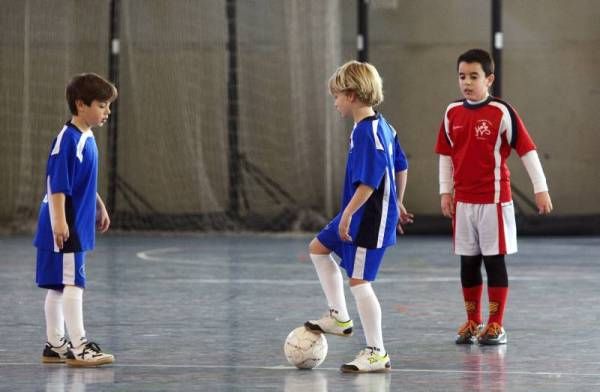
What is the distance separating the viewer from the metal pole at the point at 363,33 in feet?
48.2

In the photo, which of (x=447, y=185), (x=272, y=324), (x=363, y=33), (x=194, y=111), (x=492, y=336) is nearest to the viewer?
(x=492, y=336)

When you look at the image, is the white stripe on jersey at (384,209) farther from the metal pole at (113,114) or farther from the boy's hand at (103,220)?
the metal pole at (113,114)

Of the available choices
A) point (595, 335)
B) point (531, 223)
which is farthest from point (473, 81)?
point (531, 223)

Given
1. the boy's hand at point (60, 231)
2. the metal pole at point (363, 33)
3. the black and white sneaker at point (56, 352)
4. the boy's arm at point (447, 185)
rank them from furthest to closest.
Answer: the metal pole at point (363, 33) → the boy's arm at point (447, 185) → the black and white sneaker at point (56, 352) → the boy's hand at point (60, 231)

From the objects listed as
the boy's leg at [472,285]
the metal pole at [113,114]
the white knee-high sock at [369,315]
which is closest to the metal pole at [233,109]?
the metal pole at [113,114]

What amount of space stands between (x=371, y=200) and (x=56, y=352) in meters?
1.54

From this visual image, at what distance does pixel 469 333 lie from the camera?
6.14 metres

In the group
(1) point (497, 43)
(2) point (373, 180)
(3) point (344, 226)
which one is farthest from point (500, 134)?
(1) point (497, 43)

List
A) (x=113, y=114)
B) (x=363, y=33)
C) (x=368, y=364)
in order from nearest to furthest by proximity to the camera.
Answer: (x=368, y=364) → (x=363, y=33) → (x=113, y=114)

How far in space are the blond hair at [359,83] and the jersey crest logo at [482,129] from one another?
1.03 metres

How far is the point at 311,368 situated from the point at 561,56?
34.7 feet

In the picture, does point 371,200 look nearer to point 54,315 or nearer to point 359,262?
point 359,262

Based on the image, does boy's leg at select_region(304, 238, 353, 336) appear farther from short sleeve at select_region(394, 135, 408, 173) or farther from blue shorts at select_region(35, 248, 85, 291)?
blue shorts at select_region(35, 248, 85, 291)

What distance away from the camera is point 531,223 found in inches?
568
